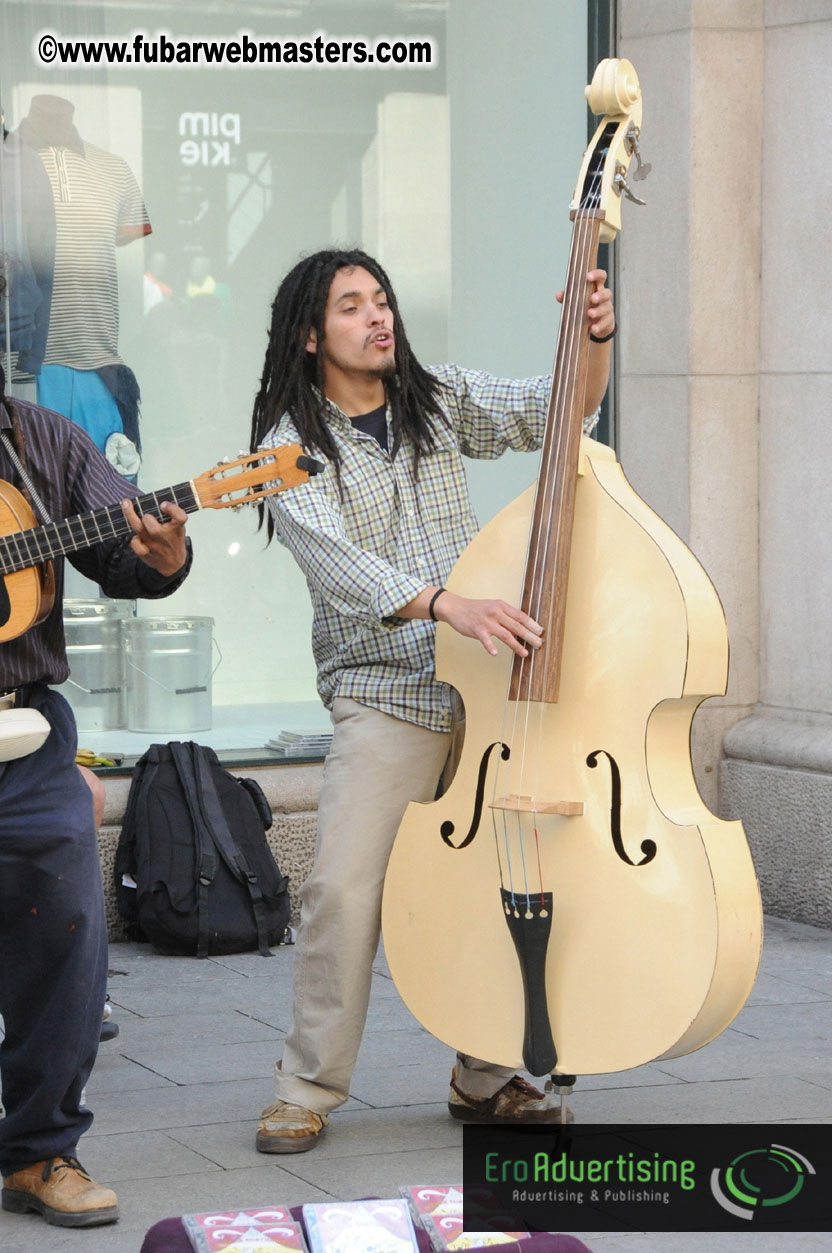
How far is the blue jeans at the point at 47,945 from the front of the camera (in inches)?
130

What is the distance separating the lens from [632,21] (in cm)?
606

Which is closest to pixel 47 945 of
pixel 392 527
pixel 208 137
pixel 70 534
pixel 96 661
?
pixel 70 534

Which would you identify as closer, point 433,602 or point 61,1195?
point 61,1195

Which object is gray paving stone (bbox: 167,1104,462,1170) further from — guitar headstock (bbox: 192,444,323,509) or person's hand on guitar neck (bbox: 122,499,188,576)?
guitar headstock (bbox: 192,444,323,509)

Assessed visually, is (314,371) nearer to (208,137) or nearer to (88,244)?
(88,244)

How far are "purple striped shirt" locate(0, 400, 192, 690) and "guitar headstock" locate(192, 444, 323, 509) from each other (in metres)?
0.18

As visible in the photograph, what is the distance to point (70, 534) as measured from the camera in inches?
127

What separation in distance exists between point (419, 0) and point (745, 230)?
4.91ft

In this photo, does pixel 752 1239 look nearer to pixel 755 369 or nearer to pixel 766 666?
pixel 766 666

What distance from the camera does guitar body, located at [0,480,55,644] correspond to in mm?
3250

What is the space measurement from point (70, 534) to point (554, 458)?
884 millimetres

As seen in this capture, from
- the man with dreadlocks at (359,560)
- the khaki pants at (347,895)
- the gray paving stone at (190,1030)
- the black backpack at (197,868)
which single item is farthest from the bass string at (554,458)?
the black backpack at (197,868)

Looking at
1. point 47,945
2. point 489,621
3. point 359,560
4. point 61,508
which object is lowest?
point 47,945

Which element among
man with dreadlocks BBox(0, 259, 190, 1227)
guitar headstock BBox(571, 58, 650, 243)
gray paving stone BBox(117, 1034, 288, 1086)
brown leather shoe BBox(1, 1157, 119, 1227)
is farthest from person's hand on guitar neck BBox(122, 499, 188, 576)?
gray paving stone BBox(117, 1034, 288, 1086)
